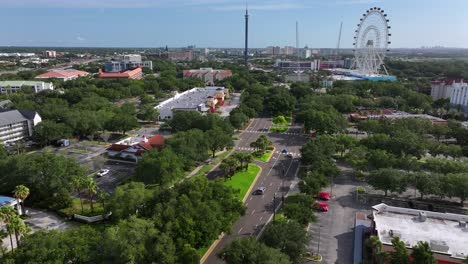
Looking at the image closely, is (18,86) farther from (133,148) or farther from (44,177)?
(44,177)

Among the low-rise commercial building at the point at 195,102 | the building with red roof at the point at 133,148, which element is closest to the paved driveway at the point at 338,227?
the building with red roof at the point at 133,148

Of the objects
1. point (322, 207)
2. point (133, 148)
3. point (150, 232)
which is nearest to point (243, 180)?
point (322, 207)

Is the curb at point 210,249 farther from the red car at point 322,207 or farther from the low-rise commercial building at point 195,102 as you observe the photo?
the low-rise commercial building at point 195,102

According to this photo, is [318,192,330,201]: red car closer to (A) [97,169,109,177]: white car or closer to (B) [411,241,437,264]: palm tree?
(B) [411,241,437,264]: palm tree

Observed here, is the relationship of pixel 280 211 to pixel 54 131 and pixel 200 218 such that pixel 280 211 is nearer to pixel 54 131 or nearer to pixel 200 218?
pixel 200 218

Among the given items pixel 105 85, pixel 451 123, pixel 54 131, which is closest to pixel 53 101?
pixel 54 131

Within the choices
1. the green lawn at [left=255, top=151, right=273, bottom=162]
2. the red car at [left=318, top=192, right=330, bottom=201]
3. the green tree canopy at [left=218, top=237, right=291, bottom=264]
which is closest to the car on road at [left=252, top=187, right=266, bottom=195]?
the red car at [left=318, top=192, right=330, bottom=201]
